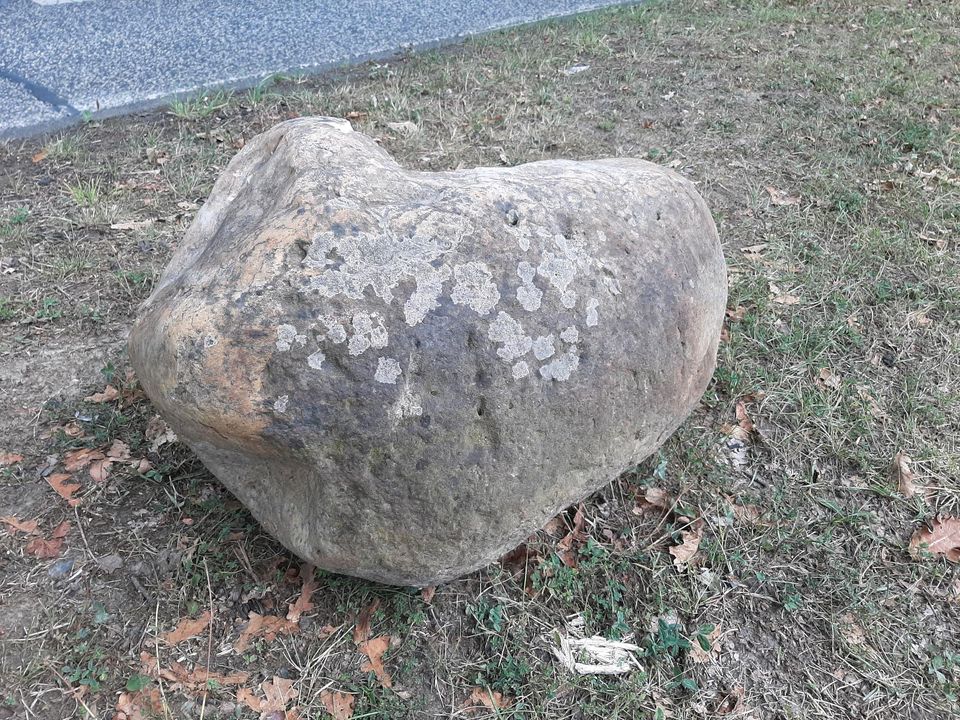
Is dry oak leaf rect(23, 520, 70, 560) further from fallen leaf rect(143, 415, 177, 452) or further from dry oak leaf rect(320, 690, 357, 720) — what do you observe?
dry oak leaf rect(320, 690, 357, 720)

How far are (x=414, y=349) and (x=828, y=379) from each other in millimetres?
2248

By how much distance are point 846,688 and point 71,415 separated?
2894 mm

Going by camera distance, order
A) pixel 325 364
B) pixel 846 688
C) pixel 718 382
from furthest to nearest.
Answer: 1. pixel 718 382
2. pixel 846 688
3. pixel 325 364

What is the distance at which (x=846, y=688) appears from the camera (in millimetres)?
2445

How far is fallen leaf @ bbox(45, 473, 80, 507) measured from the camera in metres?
2.69

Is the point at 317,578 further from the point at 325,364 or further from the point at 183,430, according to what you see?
the point at 325,364

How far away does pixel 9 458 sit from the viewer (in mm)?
2836

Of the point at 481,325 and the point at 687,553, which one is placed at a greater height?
the point at 481,325

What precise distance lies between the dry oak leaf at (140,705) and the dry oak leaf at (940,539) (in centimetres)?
254

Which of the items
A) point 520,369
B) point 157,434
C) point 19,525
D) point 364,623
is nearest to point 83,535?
point 19,525

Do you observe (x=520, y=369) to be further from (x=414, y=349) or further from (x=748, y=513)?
(x=748, y=513)

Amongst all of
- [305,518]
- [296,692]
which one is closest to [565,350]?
[305,518]

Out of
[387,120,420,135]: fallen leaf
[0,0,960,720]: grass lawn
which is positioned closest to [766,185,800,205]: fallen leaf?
[0,0,960,720]: grass lawn

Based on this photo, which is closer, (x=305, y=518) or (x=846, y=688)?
(x=305, y=518)
